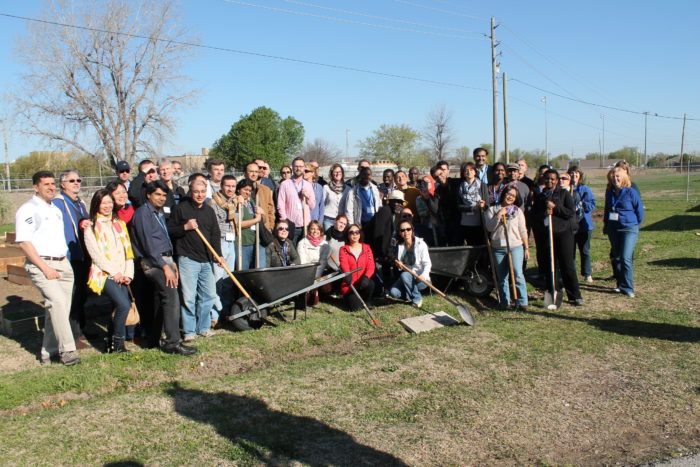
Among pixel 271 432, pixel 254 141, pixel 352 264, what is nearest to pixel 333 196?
pixel 352 264

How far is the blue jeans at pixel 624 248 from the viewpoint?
8000 mm

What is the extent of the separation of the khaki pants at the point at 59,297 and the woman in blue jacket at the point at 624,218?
23.5 ft

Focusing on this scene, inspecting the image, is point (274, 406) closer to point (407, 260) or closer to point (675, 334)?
point (407, 260)

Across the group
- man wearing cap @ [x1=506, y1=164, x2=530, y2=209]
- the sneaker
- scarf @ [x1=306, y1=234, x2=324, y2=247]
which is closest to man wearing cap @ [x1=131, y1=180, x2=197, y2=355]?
the sneaker

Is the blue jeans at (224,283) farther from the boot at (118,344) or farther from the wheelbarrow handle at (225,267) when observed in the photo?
the boot at (118,344)

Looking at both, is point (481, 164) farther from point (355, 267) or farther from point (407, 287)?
point (355, 267)

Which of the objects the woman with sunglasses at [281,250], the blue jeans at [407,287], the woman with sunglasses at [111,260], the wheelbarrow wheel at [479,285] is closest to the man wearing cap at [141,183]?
the woman with sunglasses at [111,260]

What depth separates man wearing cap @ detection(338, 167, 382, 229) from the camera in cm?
839

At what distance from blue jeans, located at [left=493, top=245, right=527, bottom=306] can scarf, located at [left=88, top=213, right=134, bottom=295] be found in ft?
15.2

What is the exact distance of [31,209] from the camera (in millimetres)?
5211

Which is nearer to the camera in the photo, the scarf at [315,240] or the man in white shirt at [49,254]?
the man in white shirt at [49,254]

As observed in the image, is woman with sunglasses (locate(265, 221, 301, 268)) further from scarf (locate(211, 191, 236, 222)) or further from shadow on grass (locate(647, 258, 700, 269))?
shadow on grass (locate(647, 258, 700, 269))

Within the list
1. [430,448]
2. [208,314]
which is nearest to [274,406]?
[430,448]

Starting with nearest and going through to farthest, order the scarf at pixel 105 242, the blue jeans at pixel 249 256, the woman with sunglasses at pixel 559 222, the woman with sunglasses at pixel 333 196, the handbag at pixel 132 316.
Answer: the scarf at pixel 105 242 → the handbag at pixel 132 316 → the blue jeans at pixel 249 256 → the woman with sunglasses at pixel 559 222 → the woman with sunglasses at pixel 333 196
